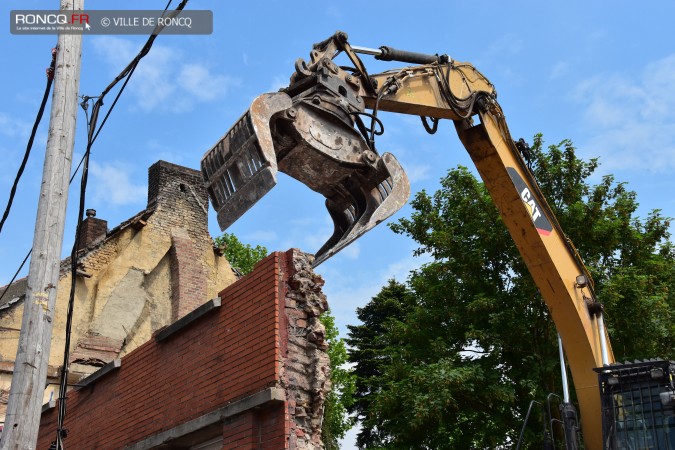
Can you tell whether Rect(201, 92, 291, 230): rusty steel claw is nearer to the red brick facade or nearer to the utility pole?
the utility pole

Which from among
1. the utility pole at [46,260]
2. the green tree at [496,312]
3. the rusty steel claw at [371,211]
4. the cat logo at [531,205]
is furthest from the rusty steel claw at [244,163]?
the green tree at [496,312]

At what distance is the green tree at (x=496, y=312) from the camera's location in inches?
710

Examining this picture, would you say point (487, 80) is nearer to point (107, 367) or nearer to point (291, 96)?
point (291, 96)

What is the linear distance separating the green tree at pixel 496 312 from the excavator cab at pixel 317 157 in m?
11.2

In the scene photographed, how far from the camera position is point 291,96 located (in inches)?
288

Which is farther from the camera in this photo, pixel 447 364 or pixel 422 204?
pixel 422 204

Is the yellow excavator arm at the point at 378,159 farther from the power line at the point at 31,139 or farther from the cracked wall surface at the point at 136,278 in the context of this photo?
the cracked wall surface at the point at 136,278

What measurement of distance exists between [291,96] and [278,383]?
2.88 meters

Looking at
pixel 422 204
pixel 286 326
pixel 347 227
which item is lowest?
pixel 286 326

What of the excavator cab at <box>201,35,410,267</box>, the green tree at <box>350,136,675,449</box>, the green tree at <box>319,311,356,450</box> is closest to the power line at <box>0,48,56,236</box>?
the excavator cab at <box>201,35,410,267</box>

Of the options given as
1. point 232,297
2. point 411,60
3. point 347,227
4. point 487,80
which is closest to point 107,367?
point 232,297

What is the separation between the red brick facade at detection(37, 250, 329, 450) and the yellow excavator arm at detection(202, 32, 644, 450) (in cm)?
A: 100

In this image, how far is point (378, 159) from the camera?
7.35 metres

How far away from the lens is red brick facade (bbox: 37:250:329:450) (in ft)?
26.0
